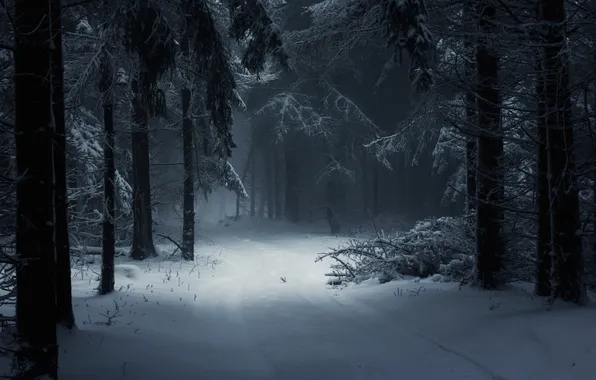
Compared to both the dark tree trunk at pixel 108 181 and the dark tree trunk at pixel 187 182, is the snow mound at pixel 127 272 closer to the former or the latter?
the dark tree trunk at pixel 108 181

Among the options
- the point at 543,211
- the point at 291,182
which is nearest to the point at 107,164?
the point at 543,211

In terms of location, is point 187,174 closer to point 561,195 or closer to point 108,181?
point 108,181

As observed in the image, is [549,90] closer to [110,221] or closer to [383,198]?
[110,221]

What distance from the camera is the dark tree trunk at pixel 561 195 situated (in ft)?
24.4

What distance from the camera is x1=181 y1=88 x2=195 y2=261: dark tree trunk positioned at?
1672 centimetres

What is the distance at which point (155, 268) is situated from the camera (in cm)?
1511

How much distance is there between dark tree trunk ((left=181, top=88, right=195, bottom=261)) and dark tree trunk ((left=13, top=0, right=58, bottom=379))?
1146 cm

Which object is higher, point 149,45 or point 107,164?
point 149,45

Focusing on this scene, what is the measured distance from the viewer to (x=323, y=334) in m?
8.09

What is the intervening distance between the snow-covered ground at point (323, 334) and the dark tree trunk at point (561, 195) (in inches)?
18.4

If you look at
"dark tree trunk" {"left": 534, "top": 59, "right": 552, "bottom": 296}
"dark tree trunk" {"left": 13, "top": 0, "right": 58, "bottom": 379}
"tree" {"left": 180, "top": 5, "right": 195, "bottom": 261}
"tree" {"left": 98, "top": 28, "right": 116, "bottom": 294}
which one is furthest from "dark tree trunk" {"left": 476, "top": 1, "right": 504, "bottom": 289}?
"tree" {"left": 180, "top": 5, "right": 195, "bottom": 261}

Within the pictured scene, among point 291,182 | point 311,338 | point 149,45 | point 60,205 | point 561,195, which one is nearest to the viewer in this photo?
point 60,205

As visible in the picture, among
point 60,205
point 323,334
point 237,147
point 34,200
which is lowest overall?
point 323,334

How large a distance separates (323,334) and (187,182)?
1055 cm
